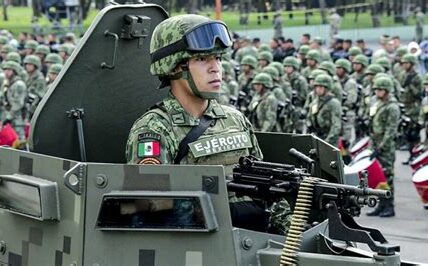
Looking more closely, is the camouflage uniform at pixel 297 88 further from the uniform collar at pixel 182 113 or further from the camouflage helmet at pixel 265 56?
the uniform collar at pixel 182 113

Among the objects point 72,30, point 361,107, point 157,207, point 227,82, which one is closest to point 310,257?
point 157,207

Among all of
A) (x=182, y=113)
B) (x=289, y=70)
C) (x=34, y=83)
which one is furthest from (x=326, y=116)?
(x=182, y=113)

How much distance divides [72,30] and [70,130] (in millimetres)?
30199

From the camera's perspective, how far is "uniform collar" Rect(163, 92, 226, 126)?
16.2 feet

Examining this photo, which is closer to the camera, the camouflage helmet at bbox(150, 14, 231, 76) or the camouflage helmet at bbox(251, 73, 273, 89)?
the camouflage helmet at bbox(150, 14, 231, 76)

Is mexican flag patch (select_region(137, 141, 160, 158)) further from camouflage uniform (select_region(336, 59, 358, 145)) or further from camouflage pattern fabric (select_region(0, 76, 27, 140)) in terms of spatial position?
camouflage pattern fabric (select_region(0, 76, 27, 140))

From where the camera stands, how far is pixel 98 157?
225 inches

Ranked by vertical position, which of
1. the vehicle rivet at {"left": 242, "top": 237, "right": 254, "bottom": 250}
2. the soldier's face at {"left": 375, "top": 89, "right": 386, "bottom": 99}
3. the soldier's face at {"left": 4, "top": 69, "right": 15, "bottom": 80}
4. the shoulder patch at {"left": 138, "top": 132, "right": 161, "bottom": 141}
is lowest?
the soldier's face at {"left": 4, "top": 69, "right": 15, "bottom": 80}

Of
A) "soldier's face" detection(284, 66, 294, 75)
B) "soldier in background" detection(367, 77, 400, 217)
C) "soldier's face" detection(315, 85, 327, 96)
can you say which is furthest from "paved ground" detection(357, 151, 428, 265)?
"soldier's face" detection(284, 66, 294, 75)

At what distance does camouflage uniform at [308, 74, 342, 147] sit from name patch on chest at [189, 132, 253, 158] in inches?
368

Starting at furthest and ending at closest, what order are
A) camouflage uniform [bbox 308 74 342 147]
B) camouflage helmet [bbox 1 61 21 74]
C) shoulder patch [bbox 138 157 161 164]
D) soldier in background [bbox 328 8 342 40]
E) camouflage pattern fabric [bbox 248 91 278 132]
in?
soldier in background [bbox 328 8 342 40] < camouflage helmet [bbox 1 61 21 74] < camouflage pattern fabric [bbox 248 91 278 132] < camouflage uniform [bbox 308 74 342 147] < shoulder patch [bbox 138 157 161 164]

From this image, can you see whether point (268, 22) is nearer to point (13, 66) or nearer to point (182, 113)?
point (13, 66)

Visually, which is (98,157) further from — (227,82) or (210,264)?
(227,82)

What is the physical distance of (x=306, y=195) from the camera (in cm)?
440
